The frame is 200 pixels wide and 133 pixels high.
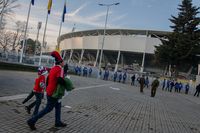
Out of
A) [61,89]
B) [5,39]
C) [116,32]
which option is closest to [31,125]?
[61,89]

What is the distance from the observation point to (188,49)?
54219mm

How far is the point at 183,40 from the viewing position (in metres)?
53.9

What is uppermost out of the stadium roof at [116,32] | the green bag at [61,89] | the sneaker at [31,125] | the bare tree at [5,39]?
the stadium roof at [116,32]

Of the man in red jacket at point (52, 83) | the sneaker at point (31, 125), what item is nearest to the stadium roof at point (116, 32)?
the man in red jacket at point (52, 83)

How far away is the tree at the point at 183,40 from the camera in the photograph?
54.1 meters

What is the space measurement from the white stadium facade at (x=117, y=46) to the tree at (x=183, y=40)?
1366 centimetres

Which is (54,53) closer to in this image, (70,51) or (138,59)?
(138,59)

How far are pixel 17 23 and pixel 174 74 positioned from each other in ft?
144

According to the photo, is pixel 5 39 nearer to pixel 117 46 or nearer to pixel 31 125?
pixel 117 46

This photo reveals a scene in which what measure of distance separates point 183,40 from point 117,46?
3250 cm

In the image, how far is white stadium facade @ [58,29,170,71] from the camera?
81.4 m

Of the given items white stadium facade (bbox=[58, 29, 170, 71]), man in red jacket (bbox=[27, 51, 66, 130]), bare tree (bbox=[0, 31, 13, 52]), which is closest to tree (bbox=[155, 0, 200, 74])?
white stadium facade (bbox=[58, 29, 170, 71])

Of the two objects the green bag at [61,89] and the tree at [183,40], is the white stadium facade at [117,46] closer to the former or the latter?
the tree at [183,40]

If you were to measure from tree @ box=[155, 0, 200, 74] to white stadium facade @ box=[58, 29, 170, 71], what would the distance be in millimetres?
13662
